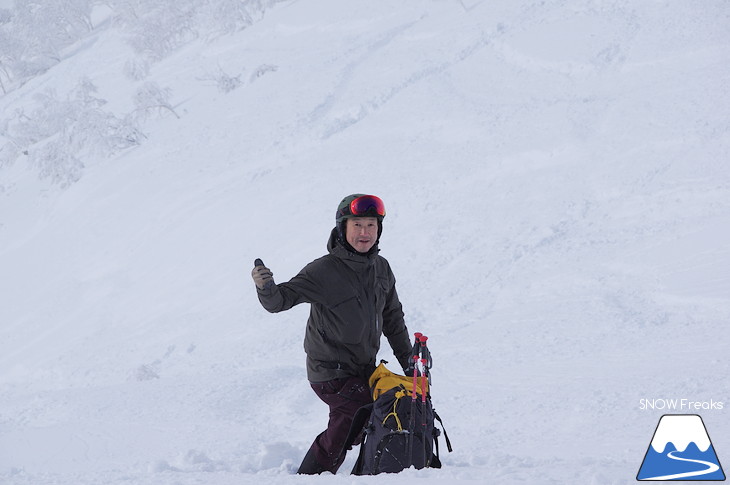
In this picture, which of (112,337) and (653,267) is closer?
(653,267)

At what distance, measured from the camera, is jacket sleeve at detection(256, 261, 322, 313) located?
9.71 feet

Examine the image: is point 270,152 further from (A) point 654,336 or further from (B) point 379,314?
(B) point 379,314

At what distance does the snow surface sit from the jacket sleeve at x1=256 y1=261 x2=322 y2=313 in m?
0.82

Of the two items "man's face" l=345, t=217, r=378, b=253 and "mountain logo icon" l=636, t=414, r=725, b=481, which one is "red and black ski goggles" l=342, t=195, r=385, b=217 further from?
"mountain logo icon" l=636, t=414, r=725, b=481

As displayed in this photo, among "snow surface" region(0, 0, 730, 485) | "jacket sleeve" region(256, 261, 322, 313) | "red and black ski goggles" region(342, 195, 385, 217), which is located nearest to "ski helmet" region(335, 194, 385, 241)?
"red and black ski goggles" region(342, 195, 385, 217)

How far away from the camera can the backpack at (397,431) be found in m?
3.05

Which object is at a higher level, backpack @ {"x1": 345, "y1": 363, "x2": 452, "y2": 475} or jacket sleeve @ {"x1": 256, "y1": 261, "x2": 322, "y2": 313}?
jacket sleeve @ {"x1": 256, "y1": 261, "x2": 322, "y2": 313}

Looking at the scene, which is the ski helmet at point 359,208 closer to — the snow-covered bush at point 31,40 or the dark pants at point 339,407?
the dark pants at point 339,407

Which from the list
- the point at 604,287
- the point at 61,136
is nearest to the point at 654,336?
the point at 604,287

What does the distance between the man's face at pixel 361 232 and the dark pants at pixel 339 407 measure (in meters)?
0.74

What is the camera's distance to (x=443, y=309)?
766cm

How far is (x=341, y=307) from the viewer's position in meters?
3.22

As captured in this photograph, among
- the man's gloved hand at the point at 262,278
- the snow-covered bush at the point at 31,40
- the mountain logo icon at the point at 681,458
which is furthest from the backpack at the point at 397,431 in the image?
the snow-covered bush at the point at 31,40

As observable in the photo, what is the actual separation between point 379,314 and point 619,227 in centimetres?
566
